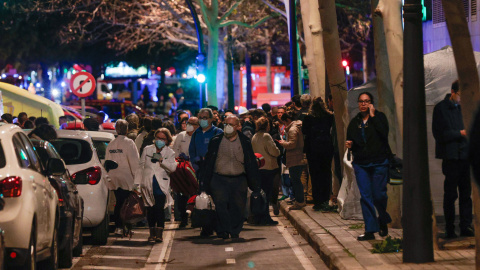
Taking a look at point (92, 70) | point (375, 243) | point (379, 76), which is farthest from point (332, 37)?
point (92, 70)

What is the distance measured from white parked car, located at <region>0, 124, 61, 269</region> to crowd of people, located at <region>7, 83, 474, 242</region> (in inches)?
132

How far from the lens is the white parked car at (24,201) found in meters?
7.87

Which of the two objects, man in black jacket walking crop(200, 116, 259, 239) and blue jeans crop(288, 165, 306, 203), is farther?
blue jeans crop(288, 165, 306, 203)

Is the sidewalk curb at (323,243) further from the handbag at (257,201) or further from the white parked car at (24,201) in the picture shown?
the white parked car at (24,201)

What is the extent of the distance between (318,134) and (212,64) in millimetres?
26518

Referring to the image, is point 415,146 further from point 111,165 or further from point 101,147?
point 101,147

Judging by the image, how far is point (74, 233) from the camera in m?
11.0

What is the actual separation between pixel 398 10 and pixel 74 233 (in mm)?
4595

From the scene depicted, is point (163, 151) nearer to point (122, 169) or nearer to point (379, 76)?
point (122, 169)

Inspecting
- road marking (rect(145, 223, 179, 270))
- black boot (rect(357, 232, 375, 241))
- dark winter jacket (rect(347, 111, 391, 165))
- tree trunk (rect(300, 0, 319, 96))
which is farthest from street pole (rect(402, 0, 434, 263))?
tree trunk (rect(300, 0, 319, 96))

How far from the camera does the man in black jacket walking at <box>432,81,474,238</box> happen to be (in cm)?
1115

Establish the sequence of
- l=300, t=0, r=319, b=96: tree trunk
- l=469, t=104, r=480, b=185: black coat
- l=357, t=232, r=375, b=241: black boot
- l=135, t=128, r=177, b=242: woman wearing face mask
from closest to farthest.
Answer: l=469, t=104, r=480, b=185: black coat
l=357, t=232, r=375, b=241: black boot
l=135, t=128, r=177, b=242: woman wearing face mask
l=300, t=0, r=319, b=96: tree trunk

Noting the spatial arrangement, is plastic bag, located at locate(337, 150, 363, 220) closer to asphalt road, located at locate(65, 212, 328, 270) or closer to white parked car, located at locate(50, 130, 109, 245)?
asphalt road, located at locate(65, 212, 328, 270)

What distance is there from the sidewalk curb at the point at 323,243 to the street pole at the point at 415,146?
64 centimetres
